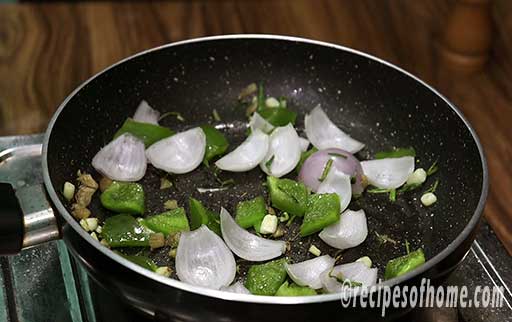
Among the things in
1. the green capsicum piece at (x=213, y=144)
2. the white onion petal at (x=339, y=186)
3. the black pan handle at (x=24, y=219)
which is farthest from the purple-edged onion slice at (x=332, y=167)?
the black pan handle at (x=24, y=219)

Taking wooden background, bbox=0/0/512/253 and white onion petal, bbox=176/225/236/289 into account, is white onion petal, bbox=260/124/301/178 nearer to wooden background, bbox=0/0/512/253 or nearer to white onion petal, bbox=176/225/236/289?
white onion petal, bbox=176/225/236/289

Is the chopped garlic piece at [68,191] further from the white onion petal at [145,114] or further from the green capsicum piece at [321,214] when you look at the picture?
the green capsicum piece at [321,214]

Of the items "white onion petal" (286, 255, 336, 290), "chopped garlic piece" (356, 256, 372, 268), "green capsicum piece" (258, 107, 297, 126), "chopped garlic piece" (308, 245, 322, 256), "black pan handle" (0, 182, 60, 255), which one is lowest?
"chopped garlic piece" (308, 245, 322, 256)

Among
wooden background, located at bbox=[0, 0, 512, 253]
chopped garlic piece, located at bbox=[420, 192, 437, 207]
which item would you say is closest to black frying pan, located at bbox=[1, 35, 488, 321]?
chopped garlic piece, located at bbox=[420, 192, 437, 207]

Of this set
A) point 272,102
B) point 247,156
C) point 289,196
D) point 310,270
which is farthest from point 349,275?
point 272,102

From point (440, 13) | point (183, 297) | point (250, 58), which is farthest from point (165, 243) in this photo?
point (440, 13)

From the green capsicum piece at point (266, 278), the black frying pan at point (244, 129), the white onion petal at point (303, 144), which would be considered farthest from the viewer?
the white onion petal at point (303, 144)

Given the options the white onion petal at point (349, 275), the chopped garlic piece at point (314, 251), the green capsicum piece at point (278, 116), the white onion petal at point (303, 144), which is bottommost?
the chopped garlic piece at point (314, 251)
